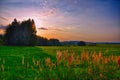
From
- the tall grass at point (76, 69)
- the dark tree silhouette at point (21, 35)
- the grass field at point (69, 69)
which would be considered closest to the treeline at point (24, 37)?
the dark tree silhouette at point (21, 35)

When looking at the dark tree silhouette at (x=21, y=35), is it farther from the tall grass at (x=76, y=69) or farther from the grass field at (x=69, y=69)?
the tall grass at (x=76, y=69)

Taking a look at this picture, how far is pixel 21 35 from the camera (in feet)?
21.8

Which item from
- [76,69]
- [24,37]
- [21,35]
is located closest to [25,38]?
[24,37]

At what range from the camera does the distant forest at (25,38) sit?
6.70 m

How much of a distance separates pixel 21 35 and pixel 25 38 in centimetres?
52

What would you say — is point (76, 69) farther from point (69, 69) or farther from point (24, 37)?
point (24, 37)

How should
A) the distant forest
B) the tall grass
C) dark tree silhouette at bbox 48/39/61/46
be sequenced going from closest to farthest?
the tall grass, dark tree silhouette at bbox 48/39/61/46, the distant forest

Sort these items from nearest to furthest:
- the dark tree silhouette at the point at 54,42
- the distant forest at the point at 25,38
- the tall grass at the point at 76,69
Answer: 1. the tall grass at the point at 76,69
2. the dark tree silhouette at the point at 54,42
3. the distant forest at the point at 25,38

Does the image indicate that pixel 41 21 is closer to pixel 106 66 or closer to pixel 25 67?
pixel 25 67

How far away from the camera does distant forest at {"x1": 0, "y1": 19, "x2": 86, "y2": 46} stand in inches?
264

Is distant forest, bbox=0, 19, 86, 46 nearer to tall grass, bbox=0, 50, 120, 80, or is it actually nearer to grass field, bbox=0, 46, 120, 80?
grass field, bbox=0, 46, 120, 80

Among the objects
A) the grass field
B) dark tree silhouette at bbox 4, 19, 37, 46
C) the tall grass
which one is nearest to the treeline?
dark tree silhouette at bbox 4, 19, 37, 46

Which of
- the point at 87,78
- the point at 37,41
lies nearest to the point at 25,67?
the point at 37,41

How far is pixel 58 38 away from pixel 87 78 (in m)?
1.72
